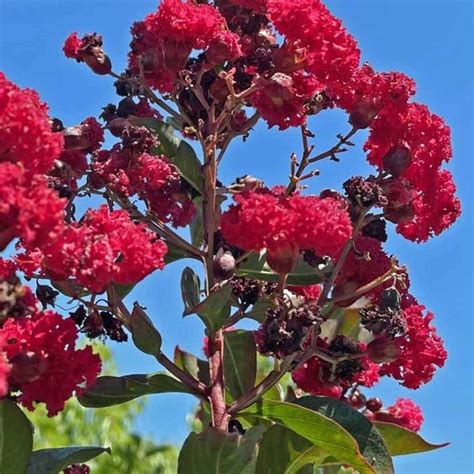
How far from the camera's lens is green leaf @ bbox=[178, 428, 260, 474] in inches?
80.7

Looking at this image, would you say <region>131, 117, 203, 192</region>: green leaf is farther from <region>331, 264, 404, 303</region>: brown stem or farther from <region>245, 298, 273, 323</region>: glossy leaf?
<region>331, 264, 404, 303</region>: brown stem

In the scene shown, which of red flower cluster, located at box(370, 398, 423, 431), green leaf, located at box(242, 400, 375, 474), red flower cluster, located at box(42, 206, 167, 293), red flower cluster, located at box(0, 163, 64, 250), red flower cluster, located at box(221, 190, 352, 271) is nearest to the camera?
red flower cluster, located at box(0, 163, 64, 250)

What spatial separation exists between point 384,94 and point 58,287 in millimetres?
1005

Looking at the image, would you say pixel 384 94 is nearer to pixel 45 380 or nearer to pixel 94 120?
pixel 94 120

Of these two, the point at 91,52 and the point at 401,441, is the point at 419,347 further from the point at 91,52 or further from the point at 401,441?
the point at 91,52

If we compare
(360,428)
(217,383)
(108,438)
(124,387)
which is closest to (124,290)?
(124,387)

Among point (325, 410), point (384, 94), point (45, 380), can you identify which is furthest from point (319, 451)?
point (384, 94)

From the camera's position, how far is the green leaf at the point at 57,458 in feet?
7.30

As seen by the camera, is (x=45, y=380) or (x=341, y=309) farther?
(x=341, y=309)

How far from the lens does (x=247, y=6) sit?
2521 millimetres

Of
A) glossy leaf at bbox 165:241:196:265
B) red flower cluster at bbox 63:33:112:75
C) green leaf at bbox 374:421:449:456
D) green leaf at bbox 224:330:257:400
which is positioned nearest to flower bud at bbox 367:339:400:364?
green leaf at bbox 374:421:449:456

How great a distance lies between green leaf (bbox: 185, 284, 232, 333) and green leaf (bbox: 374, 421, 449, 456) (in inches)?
21.2

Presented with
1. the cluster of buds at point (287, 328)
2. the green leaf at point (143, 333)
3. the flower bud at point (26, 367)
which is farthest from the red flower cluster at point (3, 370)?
the cluster of buds at point (287, 328)

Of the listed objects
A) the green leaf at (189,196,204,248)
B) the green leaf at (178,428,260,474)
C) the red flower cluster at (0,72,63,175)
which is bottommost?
the green leaf at (178,428,260,474)
